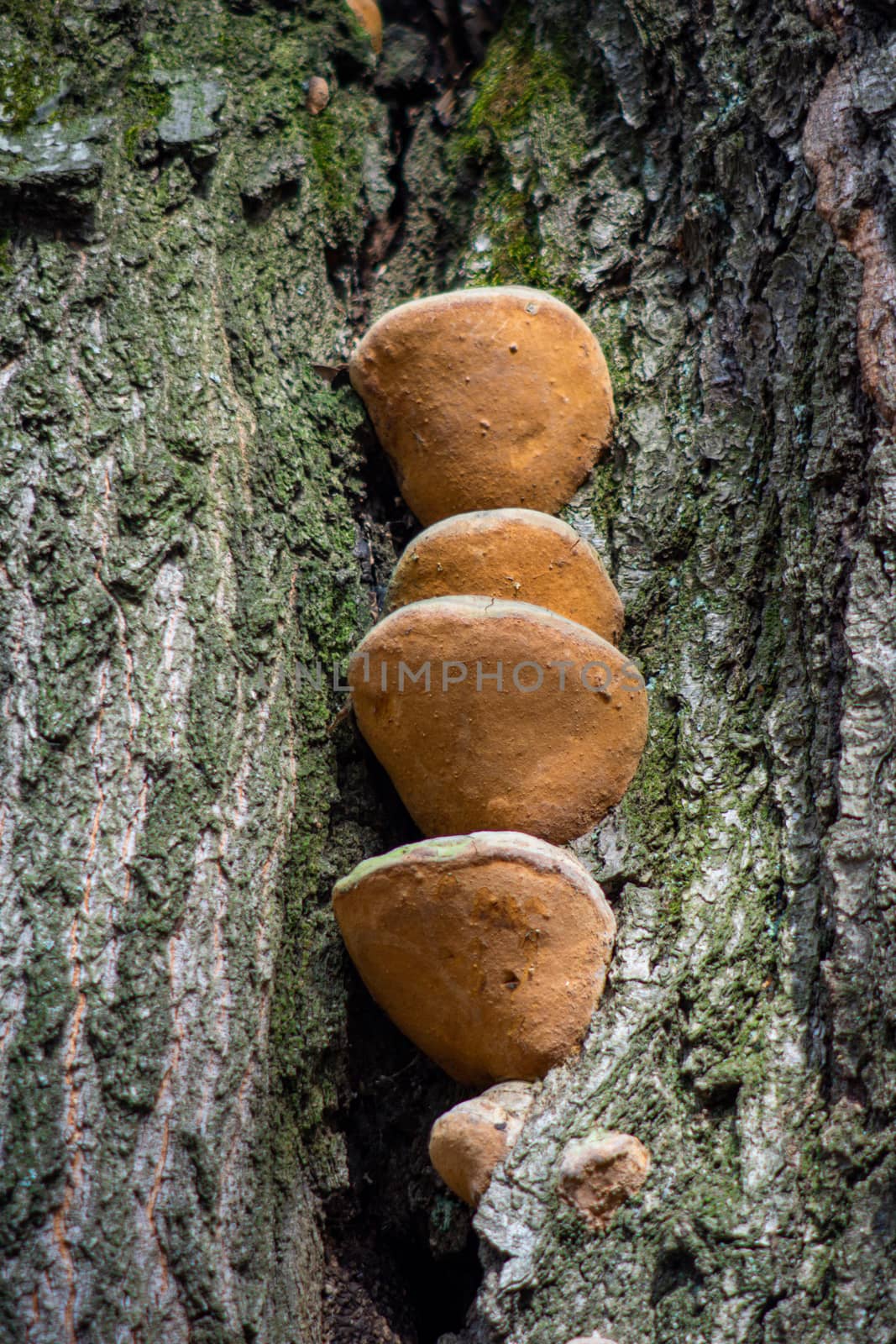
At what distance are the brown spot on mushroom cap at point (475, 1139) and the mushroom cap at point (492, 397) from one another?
125cm

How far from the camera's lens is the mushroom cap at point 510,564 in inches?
85.7

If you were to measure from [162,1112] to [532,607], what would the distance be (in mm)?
1069

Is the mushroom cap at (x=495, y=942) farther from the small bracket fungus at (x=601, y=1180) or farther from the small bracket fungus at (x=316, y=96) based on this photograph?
the small bracket fungus at (x=316, y=96)

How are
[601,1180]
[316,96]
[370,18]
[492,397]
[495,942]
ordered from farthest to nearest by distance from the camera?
1. [370,18]
2. [316,96]
3. [492,397]
4. [495,942]
5. [601,1180]

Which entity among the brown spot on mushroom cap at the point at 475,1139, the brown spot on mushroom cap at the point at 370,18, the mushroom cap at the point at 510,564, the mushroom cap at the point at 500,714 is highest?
the brown spot on mushroom cap at the point at 370,18

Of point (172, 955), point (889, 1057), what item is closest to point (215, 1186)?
point (172, 955)

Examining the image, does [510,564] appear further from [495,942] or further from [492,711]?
[495,942]

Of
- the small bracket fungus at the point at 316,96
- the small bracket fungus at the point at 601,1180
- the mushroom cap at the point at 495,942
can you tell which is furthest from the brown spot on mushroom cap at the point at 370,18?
the small bracket fungus at the point at 601,1180

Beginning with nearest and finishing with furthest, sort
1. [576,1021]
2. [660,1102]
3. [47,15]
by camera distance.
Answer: [660,1102]
[576,1021]
[47,15]

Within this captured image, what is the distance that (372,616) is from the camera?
98.7 inches

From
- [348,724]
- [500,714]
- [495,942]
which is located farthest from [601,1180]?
[348,724]

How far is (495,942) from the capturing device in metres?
1.85

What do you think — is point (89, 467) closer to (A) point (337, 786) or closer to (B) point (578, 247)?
(A) point (337, 786)

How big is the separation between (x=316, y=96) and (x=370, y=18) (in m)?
0.53
